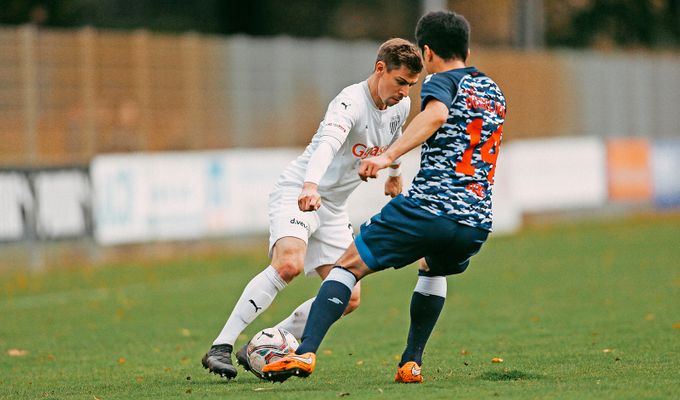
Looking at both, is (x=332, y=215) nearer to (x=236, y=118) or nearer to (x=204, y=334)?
(x=204, y=334)

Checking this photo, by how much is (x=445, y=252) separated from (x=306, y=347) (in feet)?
3.00

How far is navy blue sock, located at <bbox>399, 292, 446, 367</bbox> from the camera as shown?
25.4ft

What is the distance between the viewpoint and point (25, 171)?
18.3 metres

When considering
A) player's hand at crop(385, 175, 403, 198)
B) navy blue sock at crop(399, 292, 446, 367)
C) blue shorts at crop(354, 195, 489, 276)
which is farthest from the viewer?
player's hand at crop(385, 175, 403, 198)

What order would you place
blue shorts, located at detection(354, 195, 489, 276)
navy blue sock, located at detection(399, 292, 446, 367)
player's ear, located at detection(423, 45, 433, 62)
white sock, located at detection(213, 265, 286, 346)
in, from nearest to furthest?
1. blue shorts, located at detection(354, 195, 489, 276)
2. player's ear, located at detection(423, 45, 433, 62)
3. navy blue sock, located at detection(399, 292, 446, 367)
4. white sock, located at detection(213, 265, 286, 346)

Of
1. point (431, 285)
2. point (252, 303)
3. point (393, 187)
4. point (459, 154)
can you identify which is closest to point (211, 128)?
point (393, 187)

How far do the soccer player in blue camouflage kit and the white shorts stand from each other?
82cm

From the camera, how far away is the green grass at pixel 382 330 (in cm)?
767

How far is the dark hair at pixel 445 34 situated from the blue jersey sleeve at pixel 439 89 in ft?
0.50

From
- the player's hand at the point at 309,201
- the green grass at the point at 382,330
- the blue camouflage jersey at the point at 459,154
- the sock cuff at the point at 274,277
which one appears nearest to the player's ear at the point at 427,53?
the blue camouflage jersey at the point at 459,154

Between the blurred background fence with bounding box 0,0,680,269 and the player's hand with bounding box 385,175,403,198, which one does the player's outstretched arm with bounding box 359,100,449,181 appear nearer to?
the player's hand with bounding box 385,175,403,198

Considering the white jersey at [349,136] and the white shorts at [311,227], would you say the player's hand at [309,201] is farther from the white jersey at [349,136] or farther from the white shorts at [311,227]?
the white shorts at [311,227]

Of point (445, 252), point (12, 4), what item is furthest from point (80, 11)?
point (445, 252)

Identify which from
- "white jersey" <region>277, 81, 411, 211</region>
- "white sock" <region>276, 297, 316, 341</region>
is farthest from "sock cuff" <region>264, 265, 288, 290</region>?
"white jersey" <region>277, 81, 411, 211</region>
